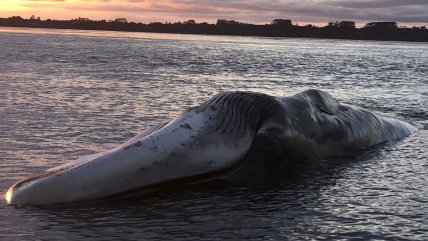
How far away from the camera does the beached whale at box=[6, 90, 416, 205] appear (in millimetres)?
6379

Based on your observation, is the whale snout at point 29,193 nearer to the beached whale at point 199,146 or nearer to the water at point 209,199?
the beached whale at point 199,146

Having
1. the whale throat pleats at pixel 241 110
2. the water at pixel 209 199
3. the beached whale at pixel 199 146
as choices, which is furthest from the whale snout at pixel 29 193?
the whale throat pleats at pixel 241 110

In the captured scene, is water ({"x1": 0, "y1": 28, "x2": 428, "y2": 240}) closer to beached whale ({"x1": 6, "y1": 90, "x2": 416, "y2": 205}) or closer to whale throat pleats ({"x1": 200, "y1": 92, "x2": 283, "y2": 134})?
beached whale ({"x1": 6, "y1": 90, "x2": 416, "y2": 205})

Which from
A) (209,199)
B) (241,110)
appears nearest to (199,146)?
(209,199)

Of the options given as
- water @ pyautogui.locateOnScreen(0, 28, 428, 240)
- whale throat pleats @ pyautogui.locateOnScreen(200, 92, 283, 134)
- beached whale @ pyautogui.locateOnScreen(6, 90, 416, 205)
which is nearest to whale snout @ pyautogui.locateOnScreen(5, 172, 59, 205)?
beached whale @ pyautogui.locateOnScreen(6, 90, 416, 205)

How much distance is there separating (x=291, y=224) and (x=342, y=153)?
3322mm

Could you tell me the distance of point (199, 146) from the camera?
700 centimetres

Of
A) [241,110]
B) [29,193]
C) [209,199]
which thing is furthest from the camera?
[241,110]

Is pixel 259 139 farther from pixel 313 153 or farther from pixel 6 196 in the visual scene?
pixel 6 196

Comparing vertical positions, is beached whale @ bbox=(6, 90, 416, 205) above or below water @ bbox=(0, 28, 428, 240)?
above

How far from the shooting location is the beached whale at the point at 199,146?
251 inches

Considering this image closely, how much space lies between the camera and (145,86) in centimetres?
2091

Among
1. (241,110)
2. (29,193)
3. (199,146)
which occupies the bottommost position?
(29,193)

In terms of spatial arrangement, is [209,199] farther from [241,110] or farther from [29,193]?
[29,193]
